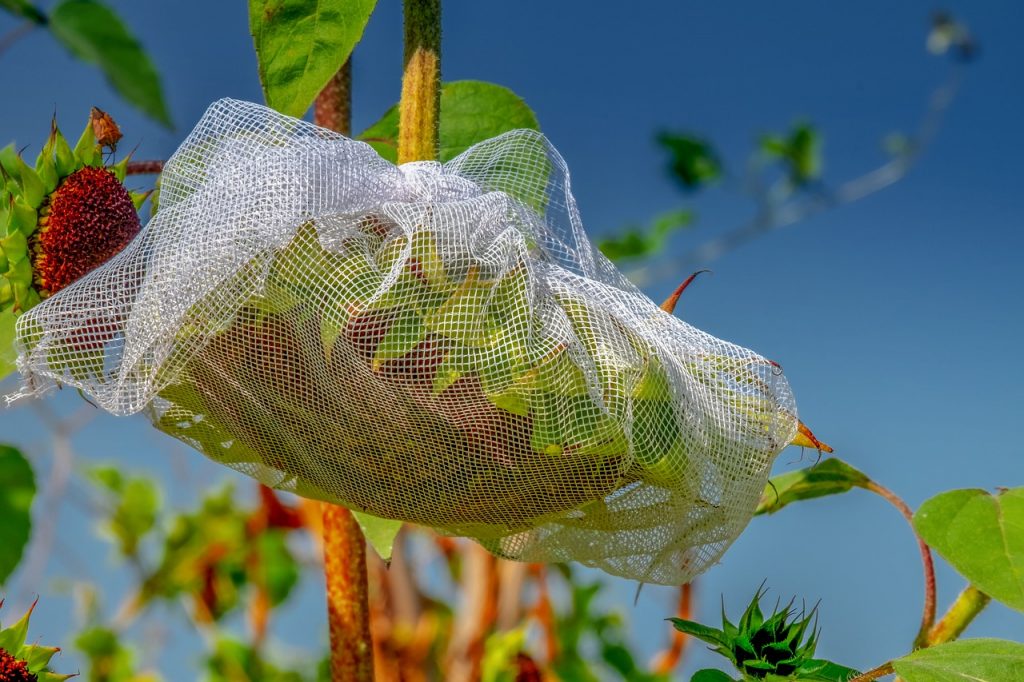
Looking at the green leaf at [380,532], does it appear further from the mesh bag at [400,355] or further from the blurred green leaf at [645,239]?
the blurred green leaf at [645,239]

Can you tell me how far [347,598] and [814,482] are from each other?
1.15 feet

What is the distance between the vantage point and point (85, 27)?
2.18 ft

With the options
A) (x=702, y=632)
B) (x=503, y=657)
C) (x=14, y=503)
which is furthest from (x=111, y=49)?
(x=503, y=657)

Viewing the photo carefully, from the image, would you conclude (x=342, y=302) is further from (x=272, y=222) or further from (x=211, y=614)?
(x=211, y=614)

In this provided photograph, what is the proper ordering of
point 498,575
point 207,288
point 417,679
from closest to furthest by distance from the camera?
point 207,288
point 417,679
point 498,575

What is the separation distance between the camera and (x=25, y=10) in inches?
27.5

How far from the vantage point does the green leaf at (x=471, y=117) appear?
2.58 feet

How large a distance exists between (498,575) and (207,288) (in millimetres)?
1023

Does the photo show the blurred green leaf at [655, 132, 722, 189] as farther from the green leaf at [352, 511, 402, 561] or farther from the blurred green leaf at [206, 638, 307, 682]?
the green leaf at [352, 511, 402, 561]

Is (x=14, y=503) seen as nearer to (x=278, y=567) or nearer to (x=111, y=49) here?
(x=111, y=49)

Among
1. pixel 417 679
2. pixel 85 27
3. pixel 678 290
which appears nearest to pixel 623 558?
pixel 678 290

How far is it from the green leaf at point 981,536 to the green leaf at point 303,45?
43 centimetres

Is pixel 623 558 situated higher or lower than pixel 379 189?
lower

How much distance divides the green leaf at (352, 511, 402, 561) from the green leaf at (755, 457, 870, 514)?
286mm
